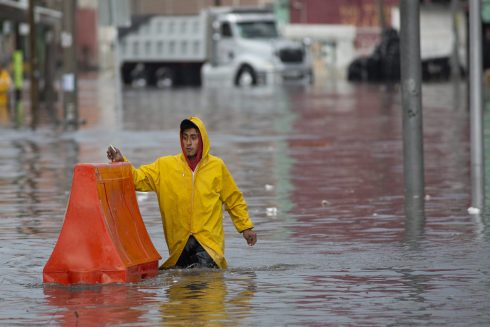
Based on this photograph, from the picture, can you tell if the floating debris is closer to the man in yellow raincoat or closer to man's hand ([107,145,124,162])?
the man in yellow raincoat

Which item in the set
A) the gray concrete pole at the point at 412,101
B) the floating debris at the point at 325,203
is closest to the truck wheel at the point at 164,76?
the gray concrete pole at the point at 412,101

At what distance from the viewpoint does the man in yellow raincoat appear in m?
11.7

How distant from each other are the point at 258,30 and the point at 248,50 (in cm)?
163

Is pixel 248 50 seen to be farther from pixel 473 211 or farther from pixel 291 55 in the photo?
pixel 473 211

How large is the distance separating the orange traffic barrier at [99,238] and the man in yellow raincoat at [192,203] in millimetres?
185

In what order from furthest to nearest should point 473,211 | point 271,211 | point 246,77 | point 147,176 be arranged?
point 246,77 < point 271,211 < point 473,211 < point 147,176

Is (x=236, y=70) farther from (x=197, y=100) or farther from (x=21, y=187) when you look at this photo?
(x=21, y=187)

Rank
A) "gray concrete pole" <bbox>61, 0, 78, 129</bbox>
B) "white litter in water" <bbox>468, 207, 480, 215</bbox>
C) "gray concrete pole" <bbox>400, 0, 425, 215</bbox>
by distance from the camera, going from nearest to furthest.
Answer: "white litter in water" <bbox>468, 207, 480, 215</bbox>, "gray concrete pole" <bbox>400, 0, 425, 215</bbox>, "gray concrete pole" <bbox>61, 0, 78, 129</bbox>

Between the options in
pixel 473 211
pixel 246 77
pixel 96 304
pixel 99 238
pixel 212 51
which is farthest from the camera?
pixel 212 51

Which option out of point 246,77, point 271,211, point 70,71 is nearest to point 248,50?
point 246,77

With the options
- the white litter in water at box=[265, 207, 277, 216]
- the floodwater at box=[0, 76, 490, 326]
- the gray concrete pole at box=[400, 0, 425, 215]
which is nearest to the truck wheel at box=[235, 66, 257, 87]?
the floodwater at box=[0, 76, 490, 326]

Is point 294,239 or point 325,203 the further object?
point 325,203

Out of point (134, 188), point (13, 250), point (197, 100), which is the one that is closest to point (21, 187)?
point (13, 250)

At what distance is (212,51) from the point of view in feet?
222
